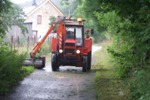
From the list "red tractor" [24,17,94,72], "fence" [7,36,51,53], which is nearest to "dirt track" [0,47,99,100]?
"red tractor" [24,17,94,72]

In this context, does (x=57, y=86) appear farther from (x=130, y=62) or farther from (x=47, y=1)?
(x=47, y=1)

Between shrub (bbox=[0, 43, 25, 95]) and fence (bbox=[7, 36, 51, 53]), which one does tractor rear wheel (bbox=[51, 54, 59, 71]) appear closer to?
fence (bbox=[7, 36, 51, 53])

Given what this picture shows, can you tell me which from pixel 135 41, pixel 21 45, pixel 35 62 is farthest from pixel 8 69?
pixel 21 45

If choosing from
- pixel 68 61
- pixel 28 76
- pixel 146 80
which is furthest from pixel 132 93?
pixel 68 61

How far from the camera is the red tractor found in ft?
62.6

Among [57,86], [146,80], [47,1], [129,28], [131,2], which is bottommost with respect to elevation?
[57,86]

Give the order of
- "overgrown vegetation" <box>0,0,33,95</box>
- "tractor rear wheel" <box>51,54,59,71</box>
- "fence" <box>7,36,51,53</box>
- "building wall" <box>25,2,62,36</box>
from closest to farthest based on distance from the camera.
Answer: "overgrown vegetation" <box>0,0,33,95</box>
"tractor rear wheel" <box>51,54,59,71</box>
"fence" <box>7,36,51,53</box>
"building wall" <box>25,2,62,36</box>

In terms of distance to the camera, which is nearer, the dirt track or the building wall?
the dirt track

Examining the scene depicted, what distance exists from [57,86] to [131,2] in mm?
4305

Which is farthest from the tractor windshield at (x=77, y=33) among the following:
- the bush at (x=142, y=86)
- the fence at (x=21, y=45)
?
the bush at (x=142, y=86)

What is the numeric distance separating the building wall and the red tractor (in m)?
43.1

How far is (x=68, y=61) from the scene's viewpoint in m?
Answer: 19.1

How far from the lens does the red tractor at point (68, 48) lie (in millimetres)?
19078

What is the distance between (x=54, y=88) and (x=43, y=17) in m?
51.3
